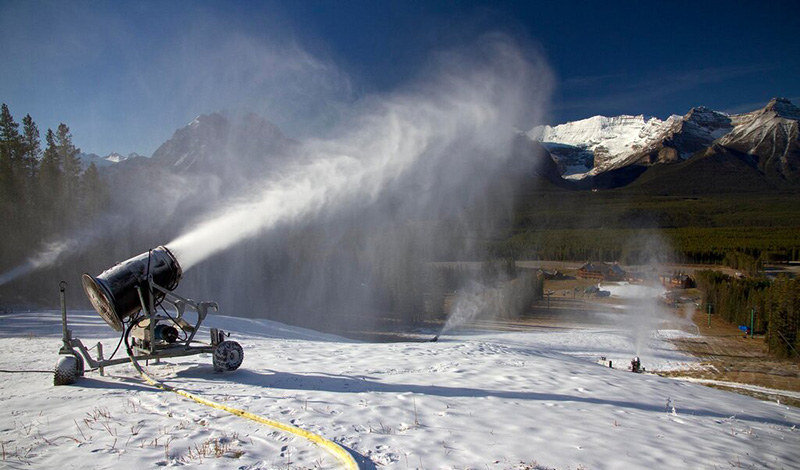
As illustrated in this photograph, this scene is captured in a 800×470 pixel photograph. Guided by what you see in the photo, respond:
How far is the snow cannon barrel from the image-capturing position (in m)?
9.48

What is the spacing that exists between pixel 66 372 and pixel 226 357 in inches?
114

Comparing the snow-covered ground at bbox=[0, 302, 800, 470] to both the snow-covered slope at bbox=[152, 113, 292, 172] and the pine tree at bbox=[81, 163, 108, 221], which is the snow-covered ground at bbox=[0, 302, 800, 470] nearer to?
the pine tree at bbox=[81, 163, 108, 221]

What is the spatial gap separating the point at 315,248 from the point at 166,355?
59.4 meters

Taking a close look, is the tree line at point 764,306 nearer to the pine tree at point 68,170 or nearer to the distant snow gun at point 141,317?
the distant snow gun at point 141,317

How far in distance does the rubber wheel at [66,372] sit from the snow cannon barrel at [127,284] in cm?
99

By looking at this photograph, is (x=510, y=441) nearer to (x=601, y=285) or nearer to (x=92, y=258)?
(x=92, y=258)

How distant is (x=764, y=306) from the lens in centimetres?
4609

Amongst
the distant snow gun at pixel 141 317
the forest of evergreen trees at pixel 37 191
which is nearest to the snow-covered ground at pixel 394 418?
the distant snow gun at pixel 141 317

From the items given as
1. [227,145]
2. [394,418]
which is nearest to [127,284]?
[394,418]

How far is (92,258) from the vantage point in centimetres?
4072

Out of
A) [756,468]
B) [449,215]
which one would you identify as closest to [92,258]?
[756,468]

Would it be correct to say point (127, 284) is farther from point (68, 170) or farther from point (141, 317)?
point (68, 170)

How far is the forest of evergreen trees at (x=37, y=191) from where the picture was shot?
35.9m

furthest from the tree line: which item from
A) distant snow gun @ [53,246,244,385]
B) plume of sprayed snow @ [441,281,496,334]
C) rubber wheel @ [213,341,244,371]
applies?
distant snow gun @ [53,246,244,385]
